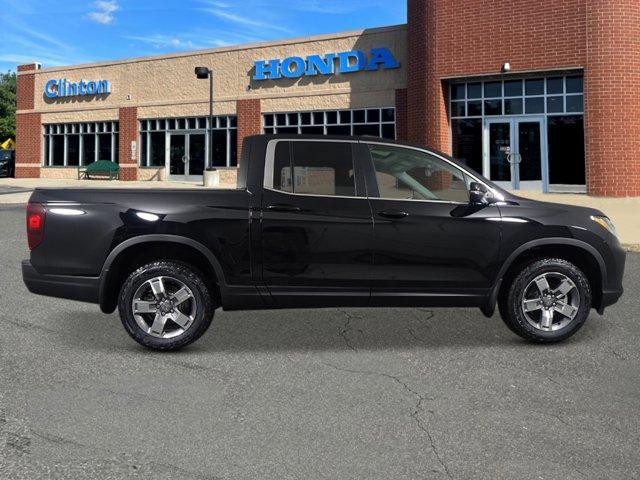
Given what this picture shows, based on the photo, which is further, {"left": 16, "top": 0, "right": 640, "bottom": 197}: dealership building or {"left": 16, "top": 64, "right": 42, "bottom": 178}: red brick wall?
{"left": 16, "top": 64, "right": 42, "bottom": 178}: red brick wall

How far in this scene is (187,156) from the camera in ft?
110

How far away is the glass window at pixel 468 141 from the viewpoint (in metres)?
23.5

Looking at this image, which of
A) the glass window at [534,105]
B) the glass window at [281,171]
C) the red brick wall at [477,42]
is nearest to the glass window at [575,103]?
the glass window at [534,105]

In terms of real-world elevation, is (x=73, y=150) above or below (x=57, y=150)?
below

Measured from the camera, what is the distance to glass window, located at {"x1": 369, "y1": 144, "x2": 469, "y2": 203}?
5.70m

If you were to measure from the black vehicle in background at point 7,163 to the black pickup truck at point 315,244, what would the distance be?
40.0 metres

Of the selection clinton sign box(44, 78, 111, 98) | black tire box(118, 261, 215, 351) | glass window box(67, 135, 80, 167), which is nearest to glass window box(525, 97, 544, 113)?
black tire box(118, 261, 215, 351)

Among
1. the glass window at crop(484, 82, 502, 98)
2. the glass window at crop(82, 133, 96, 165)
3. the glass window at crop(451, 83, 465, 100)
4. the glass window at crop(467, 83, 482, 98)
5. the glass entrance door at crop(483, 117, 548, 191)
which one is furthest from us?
the glass window at crop(82, 133, 96, 165)

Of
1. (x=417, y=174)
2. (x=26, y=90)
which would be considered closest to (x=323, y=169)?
(x=417, y=174)

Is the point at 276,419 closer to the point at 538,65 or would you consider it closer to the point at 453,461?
the point at 453,461

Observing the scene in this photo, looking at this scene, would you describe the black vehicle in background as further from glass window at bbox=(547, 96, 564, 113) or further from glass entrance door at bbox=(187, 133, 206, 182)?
glass window at bbox=(547, 96, 564, 113)

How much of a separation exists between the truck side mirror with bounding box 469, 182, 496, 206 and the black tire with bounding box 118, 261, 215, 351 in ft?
7.73

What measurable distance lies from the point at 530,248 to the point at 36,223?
13.7 ft

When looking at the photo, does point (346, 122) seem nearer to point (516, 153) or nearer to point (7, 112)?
point (516, 153)
